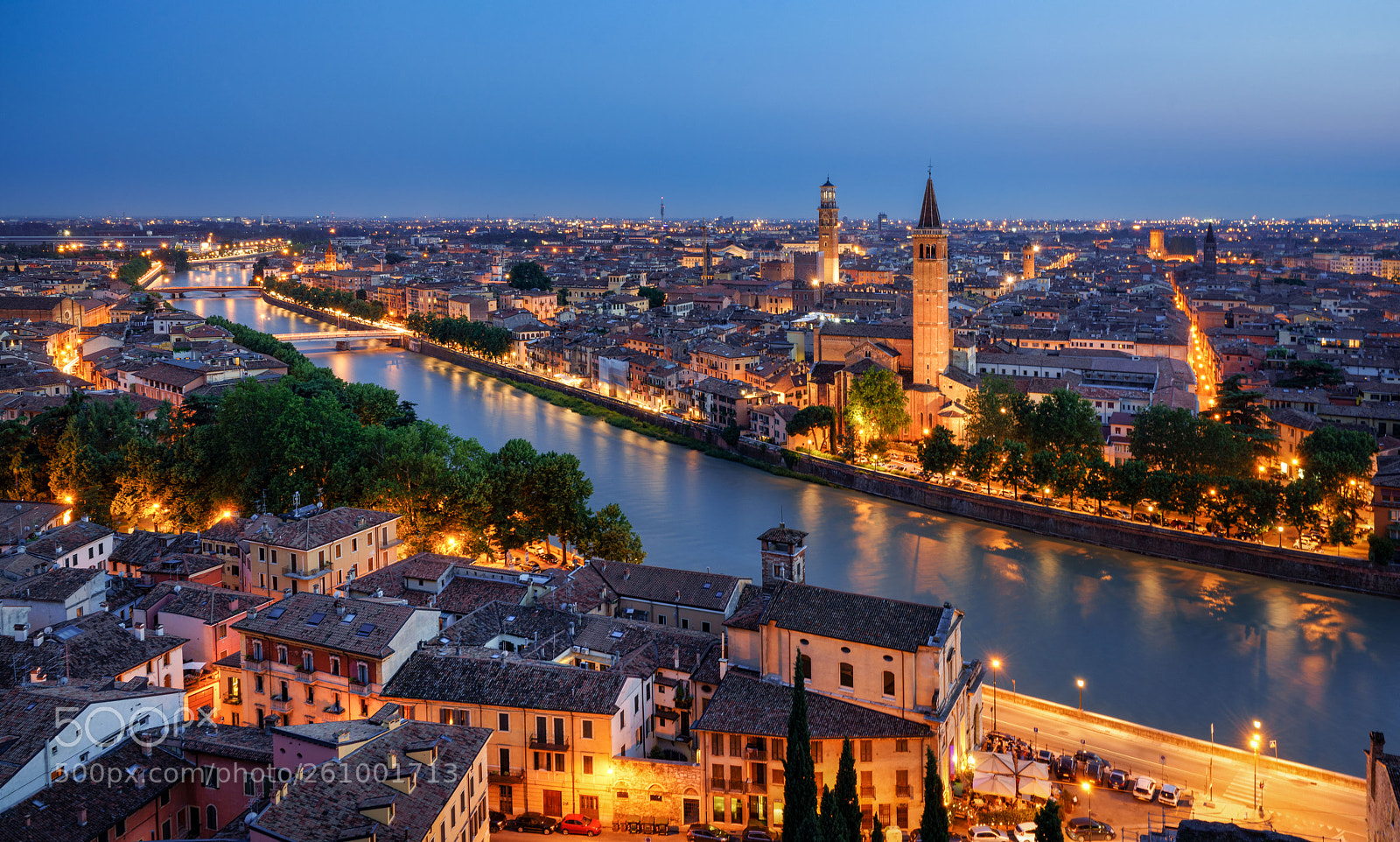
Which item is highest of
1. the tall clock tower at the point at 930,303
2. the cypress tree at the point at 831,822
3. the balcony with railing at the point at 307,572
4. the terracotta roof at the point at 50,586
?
the tall clock tower at the point at 930,303

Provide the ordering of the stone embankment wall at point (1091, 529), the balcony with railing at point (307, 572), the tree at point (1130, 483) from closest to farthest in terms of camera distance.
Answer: the balcony with railing at point (307, 572) < the stone embankment wall at point (1091, 529) < the tree at point (1130, 483)

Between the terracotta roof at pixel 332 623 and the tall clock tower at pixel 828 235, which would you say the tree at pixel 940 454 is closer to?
the terracotta roof at pixel 332 623

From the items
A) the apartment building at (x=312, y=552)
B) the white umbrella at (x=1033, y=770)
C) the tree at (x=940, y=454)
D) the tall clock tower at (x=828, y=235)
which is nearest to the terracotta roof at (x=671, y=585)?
the apartment building at (x=312, y=552)

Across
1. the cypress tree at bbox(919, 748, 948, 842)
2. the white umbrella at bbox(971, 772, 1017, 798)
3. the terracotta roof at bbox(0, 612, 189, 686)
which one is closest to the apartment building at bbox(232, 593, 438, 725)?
the terracotta roof at bbox(0, 612, 189, 686)

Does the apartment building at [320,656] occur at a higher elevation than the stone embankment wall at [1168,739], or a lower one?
higher

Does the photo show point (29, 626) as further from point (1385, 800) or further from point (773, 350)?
point (773, 350)

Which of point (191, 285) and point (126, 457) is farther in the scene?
point (191, 285)

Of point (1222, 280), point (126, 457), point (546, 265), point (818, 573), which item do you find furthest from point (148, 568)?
point (546, 265)
